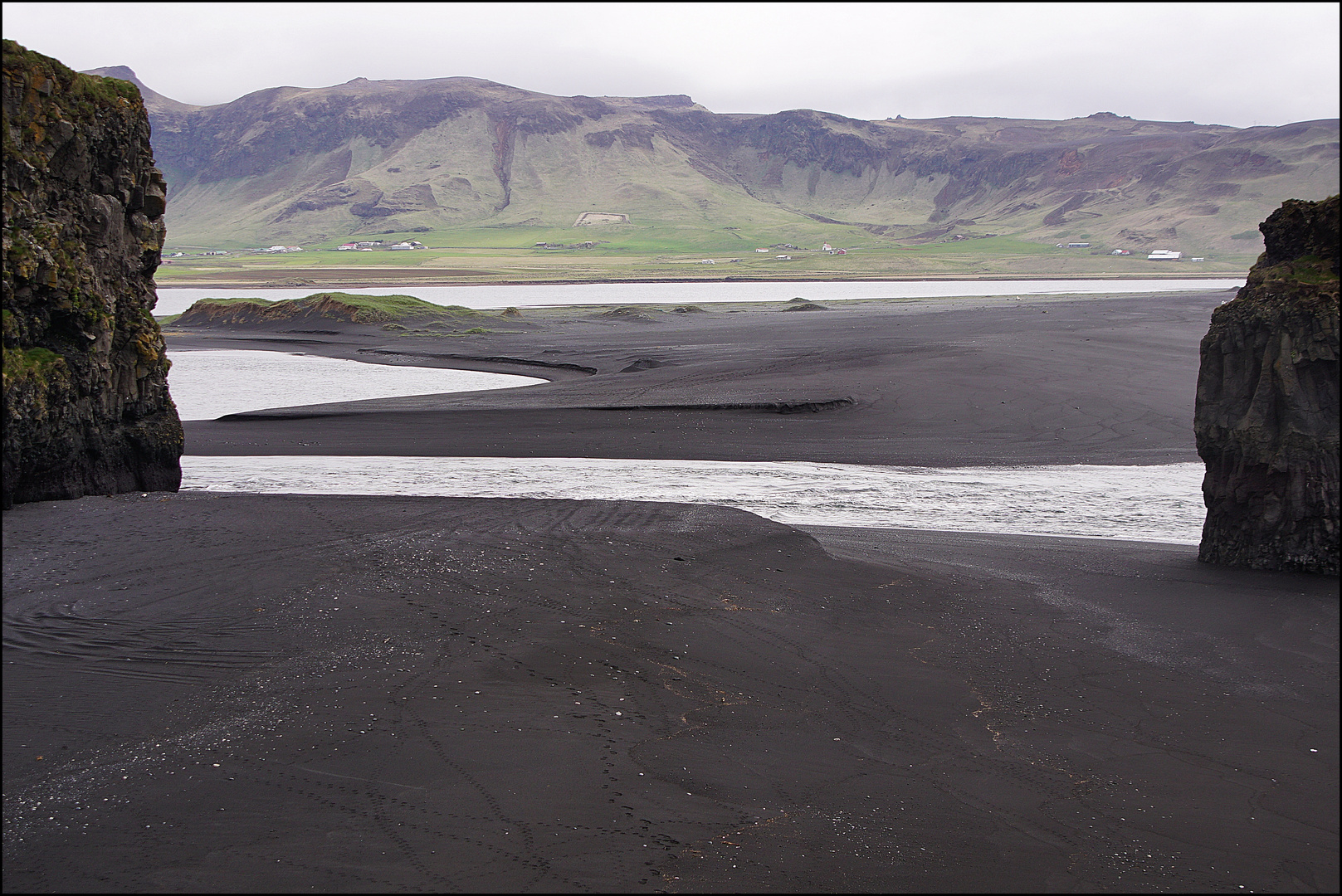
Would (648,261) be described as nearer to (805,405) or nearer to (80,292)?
A: (805,405)

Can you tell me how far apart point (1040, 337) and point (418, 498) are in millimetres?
26612

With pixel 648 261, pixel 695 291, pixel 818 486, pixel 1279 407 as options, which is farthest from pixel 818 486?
pixel 648 261

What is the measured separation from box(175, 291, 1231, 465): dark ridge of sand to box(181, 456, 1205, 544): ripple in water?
0.84 metres

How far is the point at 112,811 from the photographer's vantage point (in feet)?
18.1

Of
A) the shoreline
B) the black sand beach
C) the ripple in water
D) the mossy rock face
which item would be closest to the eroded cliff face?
the black sand beach

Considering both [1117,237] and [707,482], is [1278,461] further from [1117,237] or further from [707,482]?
[1117,237]

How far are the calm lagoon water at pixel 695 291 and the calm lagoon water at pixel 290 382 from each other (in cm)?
2784

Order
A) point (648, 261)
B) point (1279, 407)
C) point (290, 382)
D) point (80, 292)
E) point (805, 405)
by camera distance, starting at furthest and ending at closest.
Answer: point (648, 261) → point (290, 382) → point (805, 405) → point (80, 292) → point (1279, 407)

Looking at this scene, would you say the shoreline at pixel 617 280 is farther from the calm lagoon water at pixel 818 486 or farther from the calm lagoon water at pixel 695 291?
the calm lagoon water at pixel 818 486

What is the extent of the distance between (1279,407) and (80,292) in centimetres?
1425

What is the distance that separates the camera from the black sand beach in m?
5.44

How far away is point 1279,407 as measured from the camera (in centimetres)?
1048

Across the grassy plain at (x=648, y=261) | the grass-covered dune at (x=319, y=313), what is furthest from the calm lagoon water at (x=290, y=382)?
the grassy plain at (x=648, y=261)

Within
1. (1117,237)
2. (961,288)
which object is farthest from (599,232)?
(961,288)
